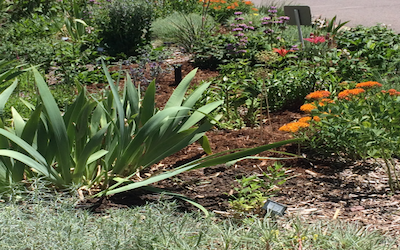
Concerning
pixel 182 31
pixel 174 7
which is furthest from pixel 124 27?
pixel 174 7

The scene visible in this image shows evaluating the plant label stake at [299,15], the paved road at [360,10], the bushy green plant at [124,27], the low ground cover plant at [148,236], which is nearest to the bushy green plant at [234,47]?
the plant label stake at [299,15]

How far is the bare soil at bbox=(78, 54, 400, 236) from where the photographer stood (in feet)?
9.93

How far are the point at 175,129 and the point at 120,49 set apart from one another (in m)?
4.59

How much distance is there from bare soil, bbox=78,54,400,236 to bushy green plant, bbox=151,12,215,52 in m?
3.87

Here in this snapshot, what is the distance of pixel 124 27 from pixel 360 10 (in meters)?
6.78

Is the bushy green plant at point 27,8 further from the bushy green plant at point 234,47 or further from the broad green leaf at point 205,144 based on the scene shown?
the broad green leaf at point 205,144

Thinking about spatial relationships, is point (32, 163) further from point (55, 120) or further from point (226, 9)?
point (226, 9)

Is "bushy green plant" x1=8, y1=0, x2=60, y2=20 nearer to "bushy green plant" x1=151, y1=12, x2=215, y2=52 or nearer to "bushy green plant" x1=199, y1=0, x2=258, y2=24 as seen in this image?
"bushy green plant" x1=151, y1=12, x2=215, y2=52

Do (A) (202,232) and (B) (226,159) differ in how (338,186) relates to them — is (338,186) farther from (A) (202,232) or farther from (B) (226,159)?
(A) (202,232)

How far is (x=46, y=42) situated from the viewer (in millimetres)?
7754

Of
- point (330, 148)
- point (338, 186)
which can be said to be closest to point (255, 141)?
point (330, 148)

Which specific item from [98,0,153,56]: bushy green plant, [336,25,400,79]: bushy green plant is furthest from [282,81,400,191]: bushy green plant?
[98,0,153,56]: bushy green plant

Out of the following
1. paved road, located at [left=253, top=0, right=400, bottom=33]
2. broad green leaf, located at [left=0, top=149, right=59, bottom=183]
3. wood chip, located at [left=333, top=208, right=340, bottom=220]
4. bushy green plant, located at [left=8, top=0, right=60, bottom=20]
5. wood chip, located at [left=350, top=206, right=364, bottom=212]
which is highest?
bushy green plant, located at [left=8, top=0, right=60, bottom=20]

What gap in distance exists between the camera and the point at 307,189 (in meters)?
3.32
